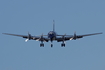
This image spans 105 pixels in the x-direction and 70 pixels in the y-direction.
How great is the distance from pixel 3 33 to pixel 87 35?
3438 cm

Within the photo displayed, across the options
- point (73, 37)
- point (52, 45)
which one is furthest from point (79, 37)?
point (52, 45)

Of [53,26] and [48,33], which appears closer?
[48,33]

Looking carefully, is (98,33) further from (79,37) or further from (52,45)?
(52,45)

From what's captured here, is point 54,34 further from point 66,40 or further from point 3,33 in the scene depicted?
point 3,33

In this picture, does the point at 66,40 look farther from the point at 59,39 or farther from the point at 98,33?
the point at 98,33

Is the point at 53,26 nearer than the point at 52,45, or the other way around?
the point at 52,45

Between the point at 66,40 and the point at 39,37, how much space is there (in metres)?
11.4

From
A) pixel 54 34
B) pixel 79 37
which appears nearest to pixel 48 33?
pixel 54 34

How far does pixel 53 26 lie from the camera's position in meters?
154

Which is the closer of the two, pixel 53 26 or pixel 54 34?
pixel 54 34

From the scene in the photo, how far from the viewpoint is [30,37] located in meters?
138

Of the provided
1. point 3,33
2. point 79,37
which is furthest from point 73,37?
point 3,33

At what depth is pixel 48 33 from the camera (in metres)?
136

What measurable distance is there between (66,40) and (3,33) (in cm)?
2589
